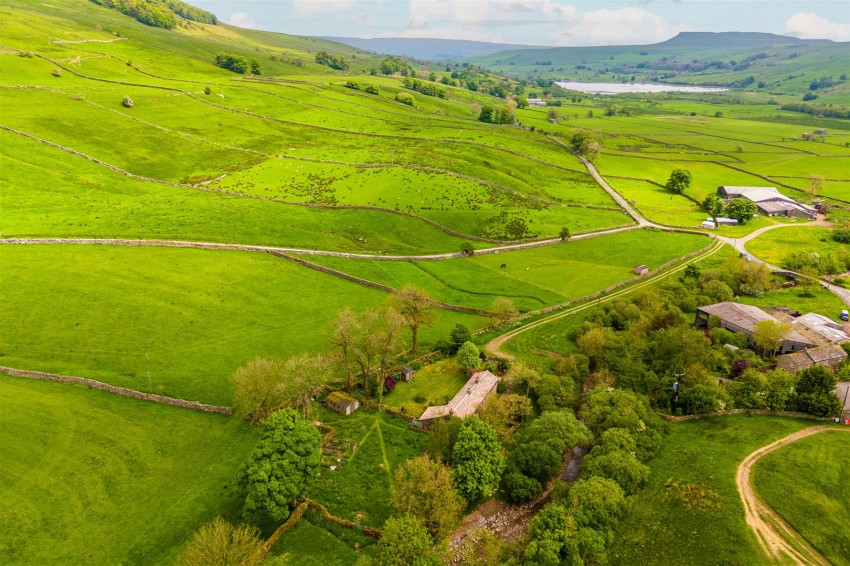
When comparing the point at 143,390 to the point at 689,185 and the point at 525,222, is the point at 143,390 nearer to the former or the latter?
the point at 525,222

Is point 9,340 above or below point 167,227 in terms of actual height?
below

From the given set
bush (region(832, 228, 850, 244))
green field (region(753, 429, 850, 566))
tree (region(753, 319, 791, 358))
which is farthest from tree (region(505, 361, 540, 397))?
bush (region(832, 228, 850, 244))

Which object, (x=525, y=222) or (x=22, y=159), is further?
(x=525, y=222)

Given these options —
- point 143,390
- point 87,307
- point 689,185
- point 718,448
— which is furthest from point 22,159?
point 689,185

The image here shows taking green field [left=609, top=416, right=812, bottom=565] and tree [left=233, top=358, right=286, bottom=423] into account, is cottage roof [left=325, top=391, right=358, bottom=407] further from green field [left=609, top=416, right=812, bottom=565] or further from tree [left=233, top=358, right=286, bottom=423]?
green field [left=609, top=416, right=812, bottom=565]

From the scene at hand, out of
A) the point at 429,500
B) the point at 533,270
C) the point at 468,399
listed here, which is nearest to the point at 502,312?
the point at 468,399

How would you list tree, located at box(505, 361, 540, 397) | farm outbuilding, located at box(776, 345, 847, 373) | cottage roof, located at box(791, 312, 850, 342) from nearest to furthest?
tree, located at box(505, 361, 540, 397)
farm outbuilding, located at box(776, 345, 847, 373)
cottage roof, located at box(791, 312, 850, 342)
